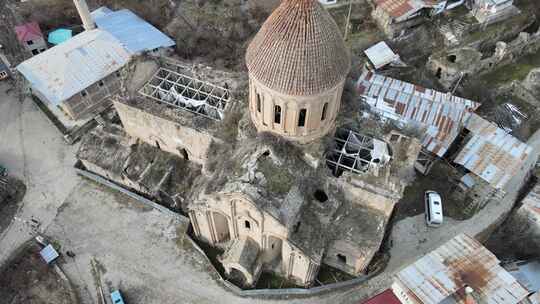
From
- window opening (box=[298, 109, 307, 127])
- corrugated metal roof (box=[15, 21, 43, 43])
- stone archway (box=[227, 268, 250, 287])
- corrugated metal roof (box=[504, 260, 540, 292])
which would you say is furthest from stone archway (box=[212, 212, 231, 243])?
corrugated metal roof (box=[15, 21, 43, 43])

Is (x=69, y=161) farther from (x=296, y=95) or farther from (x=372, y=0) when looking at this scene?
(x=372, y=0)

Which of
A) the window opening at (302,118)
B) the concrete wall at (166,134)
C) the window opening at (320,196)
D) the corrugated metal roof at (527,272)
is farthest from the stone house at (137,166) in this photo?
the corrugated metal roof at (527,272)

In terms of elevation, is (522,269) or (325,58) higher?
(325,58)

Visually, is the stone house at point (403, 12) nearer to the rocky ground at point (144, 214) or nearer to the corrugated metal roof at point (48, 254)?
the rocky ground at point (144, 214)

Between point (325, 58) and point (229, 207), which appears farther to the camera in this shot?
point (229, 207)

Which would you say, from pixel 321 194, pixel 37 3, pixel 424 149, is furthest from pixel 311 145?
pixel 37 3
